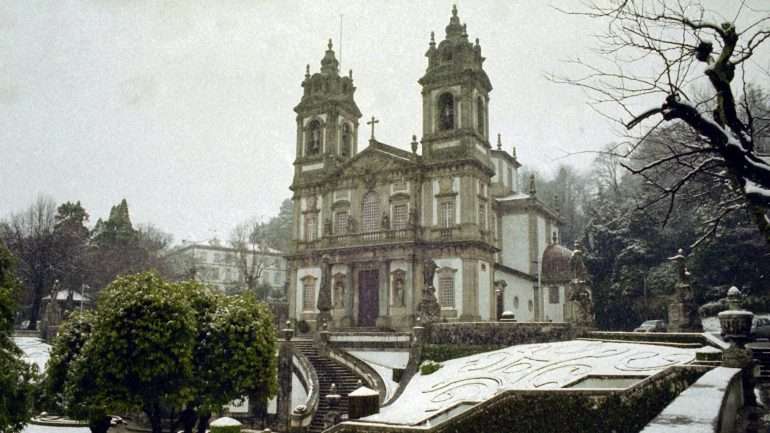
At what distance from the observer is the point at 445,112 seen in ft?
123

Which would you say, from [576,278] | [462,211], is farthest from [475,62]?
[576,278]

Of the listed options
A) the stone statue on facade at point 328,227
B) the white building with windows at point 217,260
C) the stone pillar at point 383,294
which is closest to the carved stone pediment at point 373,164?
the stone statue on facade at point 328,227

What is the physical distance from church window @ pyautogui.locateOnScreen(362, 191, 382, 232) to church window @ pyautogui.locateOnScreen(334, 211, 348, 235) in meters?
1.34

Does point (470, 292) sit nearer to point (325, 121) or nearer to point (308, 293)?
point (308, 293)

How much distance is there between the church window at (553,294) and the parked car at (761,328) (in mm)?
16198

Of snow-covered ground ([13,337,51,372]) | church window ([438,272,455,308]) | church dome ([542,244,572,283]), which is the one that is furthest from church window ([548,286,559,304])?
snow-covered ground ([13,337,51,372])

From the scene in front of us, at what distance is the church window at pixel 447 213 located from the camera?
3550 cm

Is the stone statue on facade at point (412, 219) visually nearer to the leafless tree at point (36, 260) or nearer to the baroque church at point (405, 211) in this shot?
the baroque church at point (405, 211)

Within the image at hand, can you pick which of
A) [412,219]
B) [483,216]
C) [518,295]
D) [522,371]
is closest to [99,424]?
[522,371]

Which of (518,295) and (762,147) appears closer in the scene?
(762,147)

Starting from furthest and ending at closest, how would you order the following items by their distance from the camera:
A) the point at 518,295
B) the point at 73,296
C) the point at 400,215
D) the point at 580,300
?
the point at 73,296, the point at 518,295, the point at 400,215, the point at 580,300

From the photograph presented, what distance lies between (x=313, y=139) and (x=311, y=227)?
6420 mm

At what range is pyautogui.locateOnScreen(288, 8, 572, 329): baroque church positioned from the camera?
34.9 meters

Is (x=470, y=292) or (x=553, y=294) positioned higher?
(x=553, y=294)
